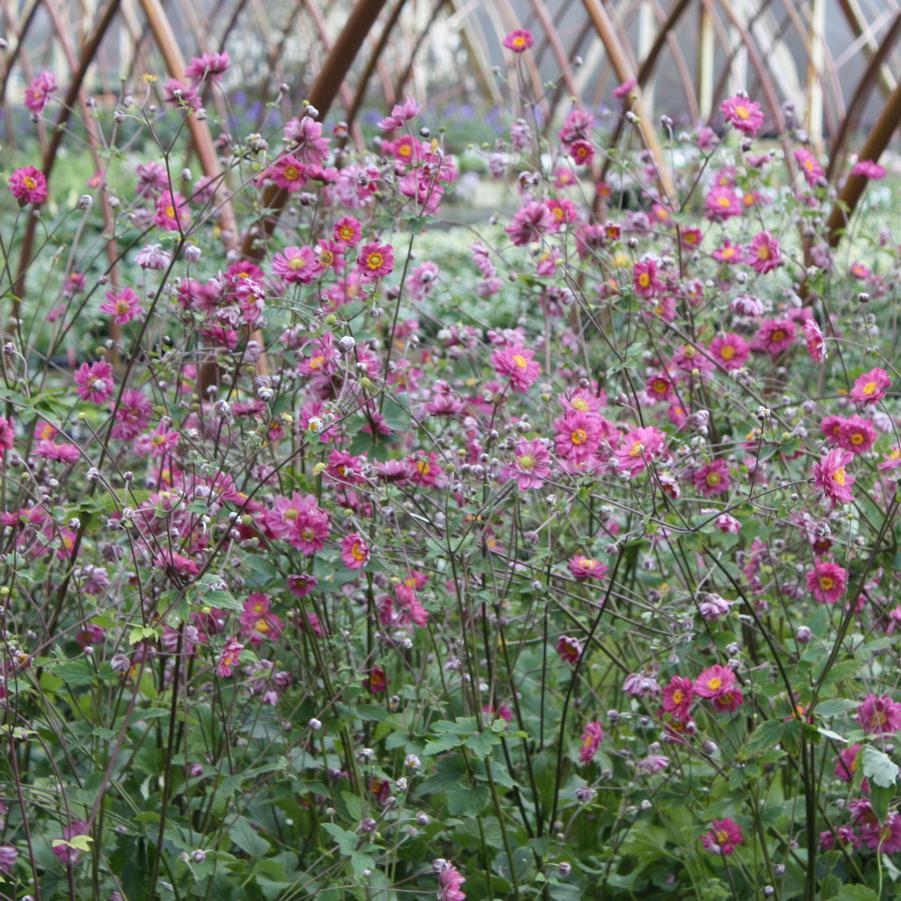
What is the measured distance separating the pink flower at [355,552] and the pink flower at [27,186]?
73cm

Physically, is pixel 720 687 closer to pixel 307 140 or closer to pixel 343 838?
pixel 343 838

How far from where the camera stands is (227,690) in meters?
2.35

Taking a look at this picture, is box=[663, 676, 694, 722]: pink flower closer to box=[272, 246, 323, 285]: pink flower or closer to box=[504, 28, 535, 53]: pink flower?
box=[272, 246, 323, 285]: pink flower

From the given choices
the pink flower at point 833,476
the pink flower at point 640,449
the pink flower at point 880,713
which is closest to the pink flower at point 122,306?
the pink flower at point 640,449

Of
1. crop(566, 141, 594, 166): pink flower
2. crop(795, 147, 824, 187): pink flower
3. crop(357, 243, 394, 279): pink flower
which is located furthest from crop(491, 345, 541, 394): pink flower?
crop(795, 147, 824, 187): pink flower

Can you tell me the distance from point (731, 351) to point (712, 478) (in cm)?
34

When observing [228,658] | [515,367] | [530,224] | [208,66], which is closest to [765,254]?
[530,224]

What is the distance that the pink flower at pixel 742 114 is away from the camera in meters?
2.39

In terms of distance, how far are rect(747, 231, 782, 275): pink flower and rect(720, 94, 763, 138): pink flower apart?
18 centimetres

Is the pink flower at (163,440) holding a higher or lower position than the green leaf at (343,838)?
higher

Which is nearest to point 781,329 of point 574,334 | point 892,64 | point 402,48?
point 574,334

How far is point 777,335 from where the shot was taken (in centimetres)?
248

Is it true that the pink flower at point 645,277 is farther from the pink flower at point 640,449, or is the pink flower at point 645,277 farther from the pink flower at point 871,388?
the pink flower at point 640,449

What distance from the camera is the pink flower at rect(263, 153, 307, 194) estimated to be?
2121mm
